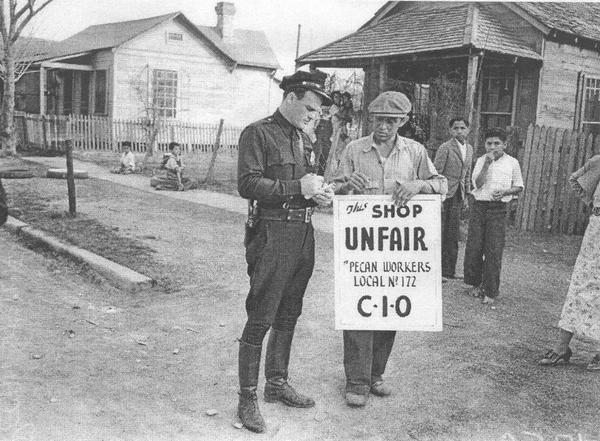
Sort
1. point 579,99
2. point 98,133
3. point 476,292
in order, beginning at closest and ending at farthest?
1. point 476,292
2. point 579,99
3. point 98,133

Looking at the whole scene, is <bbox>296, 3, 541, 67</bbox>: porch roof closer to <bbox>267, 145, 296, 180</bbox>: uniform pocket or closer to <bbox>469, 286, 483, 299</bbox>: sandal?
<bbox>469, 286, 483, 299</bbox>: sandal

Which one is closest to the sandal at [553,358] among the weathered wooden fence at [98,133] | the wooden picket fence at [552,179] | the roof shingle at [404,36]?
the wooden picket fence at [552,179]

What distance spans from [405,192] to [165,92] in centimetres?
2469

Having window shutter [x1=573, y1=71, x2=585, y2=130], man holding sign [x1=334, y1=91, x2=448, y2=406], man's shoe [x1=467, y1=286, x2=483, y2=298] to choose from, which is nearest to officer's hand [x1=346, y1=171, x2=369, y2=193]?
man holding sign [x1=334, y1=91, x2=448, y2=406]

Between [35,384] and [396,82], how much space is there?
1317 centimetres

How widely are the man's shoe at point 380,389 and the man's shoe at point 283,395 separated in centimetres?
43

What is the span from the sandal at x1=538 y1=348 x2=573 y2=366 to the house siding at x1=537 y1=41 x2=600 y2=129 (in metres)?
10.2

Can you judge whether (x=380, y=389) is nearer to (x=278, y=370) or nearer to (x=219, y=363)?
(x=278, y=370)

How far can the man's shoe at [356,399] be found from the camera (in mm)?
3998

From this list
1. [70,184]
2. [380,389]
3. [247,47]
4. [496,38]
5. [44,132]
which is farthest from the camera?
[247,47]

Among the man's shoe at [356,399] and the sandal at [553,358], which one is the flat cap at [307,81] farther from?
the sandal at [553,358]

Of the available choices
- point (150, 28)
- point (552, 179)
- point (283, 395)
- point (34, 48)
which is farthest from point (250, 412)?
point (34, 48)

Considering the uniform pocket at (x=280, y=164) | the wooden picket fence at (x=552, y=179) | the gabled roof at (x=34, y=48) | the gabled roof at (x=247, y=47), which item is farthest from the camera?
the gabled roof at (x=247, y=47)

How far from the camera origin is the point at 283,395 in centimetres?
403
